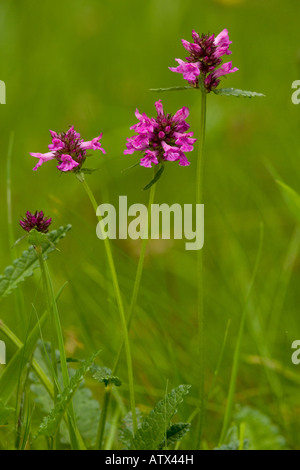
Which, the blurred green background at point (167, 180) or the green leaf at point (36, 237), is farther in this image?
the blurred green background at point (167, 180)

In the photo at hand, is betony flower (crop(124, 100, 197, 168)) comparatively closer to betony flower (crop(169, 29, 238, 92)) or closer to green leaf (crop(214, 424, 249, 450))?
betony flower (crop(169, 29, 238, 92))

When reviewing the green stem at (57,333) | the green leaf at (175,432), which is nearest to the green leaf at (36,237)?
the green stem at (57,333)

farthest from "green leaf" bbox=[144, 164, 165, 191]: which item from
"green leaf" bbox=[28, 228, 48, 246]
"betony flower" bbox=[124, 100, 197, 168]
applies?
"green leaf" bbox=[28, 228, 48, 246]

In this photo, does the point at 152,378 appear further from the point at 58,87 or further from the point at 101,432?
the point at 58,87

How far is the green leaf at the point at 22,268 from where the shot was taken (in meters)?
0.76

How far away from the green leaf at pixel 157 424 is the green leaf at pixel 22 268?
0.67 feet

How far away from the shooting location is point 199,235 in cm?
74

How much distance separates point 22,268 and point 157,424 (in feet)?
0.75

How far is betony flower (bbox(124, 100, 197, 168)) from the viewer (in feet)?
2.21

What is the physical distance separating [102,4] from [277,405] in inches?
87.6

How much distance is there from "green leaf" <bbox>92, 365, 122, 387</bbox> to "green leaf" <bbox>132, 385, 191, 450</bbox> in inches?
2.1

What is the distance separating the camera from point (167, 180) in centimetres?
192

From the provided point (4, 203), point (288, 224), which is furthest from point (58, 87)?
point (288, 224)

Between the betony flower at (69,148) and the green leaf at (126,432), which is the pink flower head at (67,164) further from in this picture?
the green leaf at (126,432)
